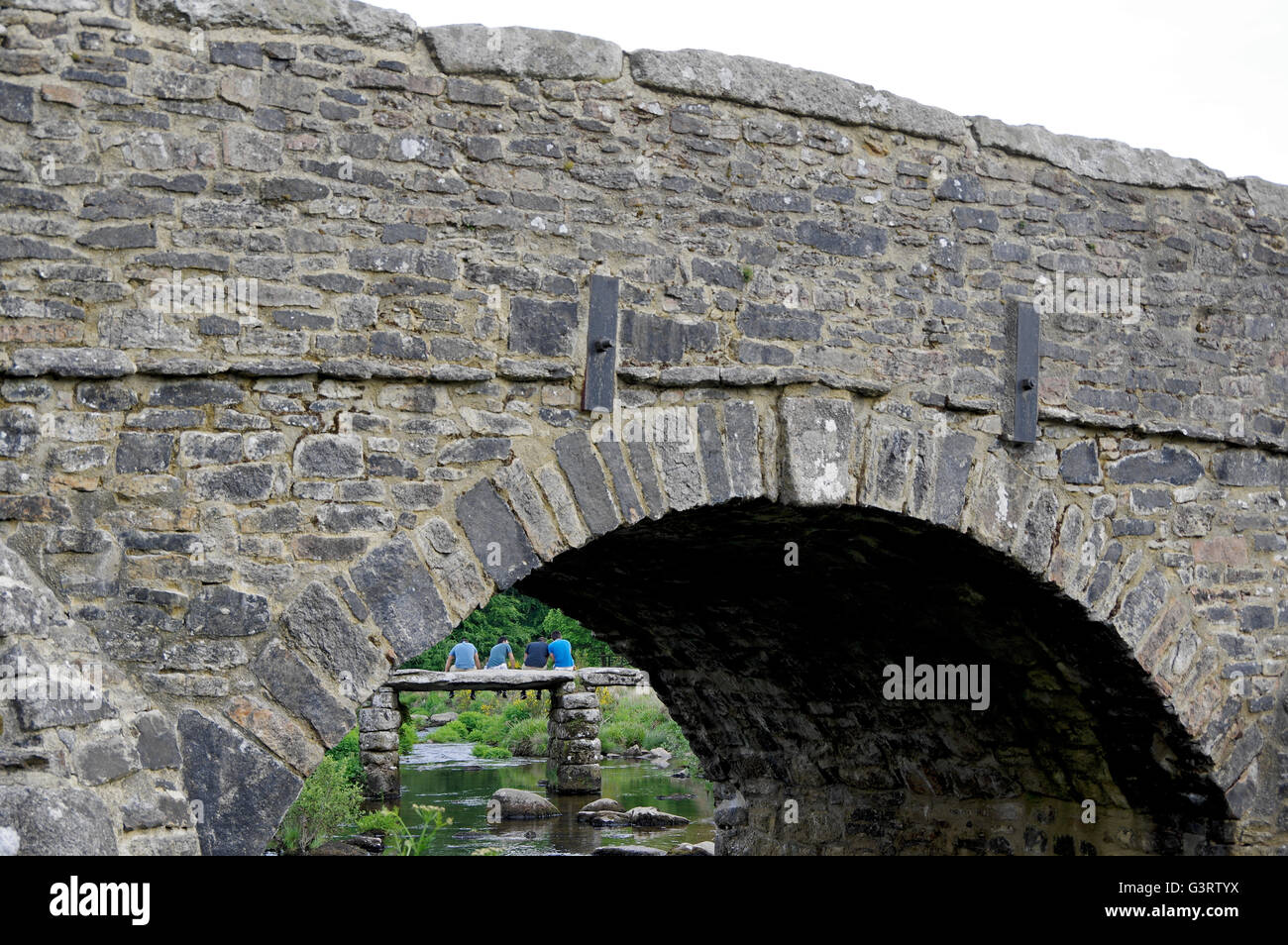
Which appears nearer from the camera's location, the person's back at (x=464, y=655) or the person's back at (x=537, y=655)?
the person's back at (x=464, y=655)

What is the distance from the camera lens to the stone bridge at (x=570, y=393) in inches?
152

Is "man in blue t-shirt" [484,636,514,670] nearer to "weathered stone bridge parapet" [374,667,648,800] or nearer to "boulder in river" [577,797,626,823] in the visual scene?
"weathered stone bridge parapet" [374,667,648,800]

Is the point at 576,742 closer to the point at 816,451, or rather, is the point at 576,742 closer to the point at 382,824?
the point at 382,824

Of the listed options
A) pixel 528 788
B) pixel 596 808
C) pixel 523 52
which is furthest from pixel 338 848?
pixel 523 52

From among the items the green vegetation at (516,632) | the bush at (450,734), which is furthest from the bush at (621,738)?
the green vegetation at (516,632)

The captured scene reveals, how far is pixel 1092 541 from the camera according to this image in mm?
5414

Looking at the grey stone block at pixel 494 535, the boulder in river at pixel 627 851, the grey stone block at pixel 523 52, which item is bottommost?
the boulder in river at pixel 627 851

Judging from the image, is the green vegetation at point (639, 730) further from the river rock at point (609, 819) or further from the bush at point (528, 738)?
the river rock at point (609, 819)

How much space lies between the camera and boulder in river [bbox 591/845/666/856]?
1004 cm
